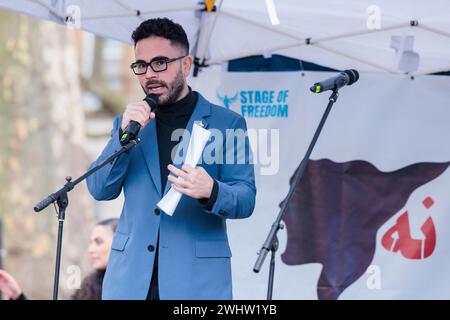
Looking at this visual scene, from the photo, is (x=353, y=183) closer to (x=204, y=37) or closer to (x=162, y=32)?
(x=204, y=37)

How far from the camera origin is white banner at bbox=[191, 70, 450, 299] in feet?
20.2

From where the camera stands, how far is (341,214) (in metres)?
6.29

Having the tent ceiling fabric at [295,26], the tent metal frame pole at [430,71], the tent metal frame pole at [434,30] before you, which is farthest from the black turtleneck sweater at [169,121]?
the tent metal frame pole at [430,71]

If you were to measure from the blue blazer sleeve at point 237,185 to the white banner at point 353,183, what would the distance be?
1614 millimetres

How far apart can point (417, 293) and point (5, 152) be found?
6.95 meters

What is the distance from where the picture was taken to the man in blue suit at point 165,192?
449cm

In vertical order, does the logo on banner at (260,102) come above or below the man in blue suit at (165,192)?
above

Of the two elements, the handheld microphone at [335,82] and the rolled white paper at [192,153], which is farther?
the handheld microphone at [335,82]

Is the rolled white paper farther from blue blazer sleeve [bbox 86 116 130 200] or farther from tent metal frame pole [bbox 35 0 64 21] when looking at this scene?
tent metal frame pole [bbox 35 0 64 21]

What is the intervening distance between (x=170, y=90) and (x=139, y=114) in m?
0.35

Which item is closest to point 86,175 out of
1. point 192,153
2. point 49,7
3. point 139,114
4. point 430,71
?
point 139,114

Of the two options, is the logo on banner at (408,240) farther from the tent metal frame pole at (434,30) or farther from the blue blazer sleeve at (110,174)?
the blue blazer sleeve at (110,174)
